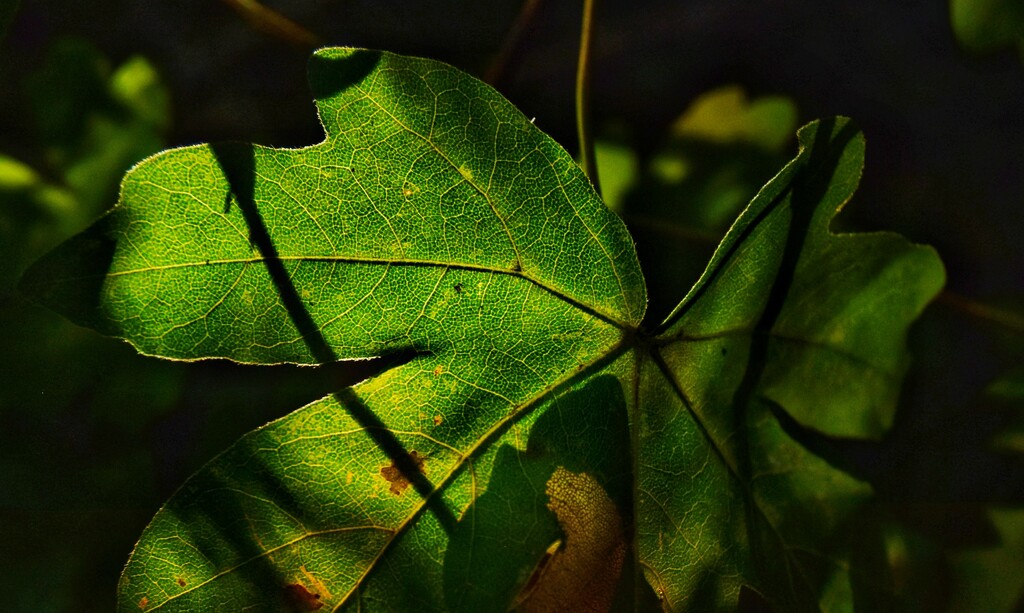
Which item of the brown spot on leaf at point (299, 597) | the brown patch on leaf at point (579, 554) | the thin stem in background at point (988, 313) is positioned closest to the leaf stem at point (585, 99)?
the brown patch on leaf at point (579, 554)

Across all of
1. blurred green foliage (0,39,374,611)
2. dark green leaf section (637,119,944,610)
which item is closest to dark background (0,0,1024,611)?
blurred green foliage (0,39,374,611)

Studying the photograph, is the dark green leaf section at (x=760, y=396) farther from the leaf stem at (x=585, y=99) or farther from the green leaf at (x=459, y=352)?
the leaf stem at (x=585, y=99)

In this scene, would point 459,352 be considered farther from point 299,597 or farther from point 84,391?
point 84,391

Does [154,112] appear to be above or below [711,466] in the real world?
above

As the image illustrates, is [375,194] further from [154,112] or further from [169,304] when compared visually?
[154,112]

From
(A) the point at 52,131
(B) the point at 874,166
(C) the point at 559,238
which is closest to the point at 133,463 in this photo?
(A) the point at 52,131
